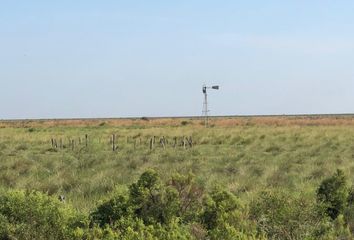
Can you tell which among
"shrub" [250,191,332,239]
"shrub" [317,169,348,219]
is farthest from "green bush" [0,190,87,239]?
"shrub" [317,169,348,219]

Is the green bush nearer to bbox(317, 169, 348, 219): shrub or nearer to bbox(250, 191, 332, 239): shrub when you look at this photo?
bbox(250, 191, 332, 239): shrub

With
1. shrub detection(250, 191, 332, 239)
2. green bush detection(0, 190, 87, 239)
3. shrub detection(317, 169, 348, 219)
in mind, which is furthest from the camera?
shrub detection(317, 169, 348, 219)

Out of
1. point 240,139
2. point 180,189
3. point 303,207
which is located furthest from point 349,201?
point 240,139

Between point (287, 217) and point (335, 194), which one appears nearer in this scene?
point (287, 217)

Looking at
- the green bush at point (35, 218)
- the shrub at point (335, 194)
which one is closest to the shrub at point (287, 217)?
the shrub at point (335, 194)

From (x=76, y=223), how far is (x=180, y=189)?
1.19 meters

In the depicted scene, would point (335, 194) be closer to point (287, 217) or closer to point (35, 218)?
point (287, 217)

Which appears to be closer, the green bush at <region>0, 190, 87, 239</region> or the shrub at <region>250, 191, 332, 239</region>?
the green bush at <region>0, 190, 87, 239</region>

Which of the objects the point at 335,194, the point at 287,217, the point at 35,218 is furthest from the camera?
the point at 335,194

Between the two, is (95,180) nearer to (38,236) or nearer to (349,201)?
(349,201)

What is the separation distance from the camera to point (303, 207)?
21.9 ft

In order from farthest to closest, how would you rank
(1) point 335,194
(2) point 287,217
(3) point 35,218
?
(1) point 335,194, (2) point 287,217, (3) point 35,218

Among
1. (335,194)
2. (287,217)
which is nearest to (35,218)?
(287,217)

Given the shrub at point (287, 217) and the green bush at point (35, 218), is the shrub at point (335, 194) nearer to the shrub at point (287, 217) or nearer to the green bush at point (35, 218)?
the shrub at point (287, 217)
